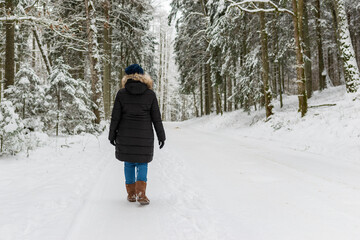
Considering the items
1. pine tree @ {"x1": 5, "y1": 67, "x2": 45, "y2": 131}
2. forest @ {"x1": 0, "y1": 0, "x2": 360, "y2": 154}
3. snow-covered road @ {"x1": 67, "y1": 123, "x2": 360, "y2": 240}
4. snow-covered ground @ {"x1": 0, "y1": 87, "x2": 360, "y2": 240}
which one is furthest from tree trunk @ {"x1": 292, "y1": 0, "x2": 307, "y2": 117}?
pine tree @ {"x1": 5, "y1": 67, "x2": 45, "y2": 131}

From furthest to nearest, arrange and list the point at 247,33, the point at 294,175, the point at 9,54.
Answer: the point at 247,33 < the point at 9,54 < the point at 294,175

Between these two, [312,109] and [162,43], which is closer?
[312,109]

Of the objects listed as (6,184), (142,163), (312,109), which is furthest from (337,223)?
(312,109)

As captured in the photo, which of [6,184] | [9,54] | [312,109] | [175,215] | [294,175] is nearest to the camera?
[175,215]

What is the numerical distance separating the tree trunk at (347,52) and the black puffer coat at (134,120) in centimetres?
1171

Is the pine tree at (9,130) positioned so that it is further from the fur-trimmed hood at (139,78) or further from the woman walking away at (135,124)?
the fur-trimmed hood at (139,78)

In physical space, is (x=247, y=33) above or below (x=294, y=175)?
above

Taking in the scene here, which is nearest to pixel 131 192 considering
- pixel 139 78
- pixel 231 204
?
pixel 231 204

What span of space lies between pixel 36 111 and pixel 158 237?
9126 millimetres

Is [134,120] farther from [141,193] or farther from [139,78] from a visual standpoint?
[141,193]

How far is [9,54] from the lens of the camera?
880 cm

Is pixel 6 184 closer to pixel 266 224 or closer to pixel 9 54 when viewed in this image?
pixel 266 224

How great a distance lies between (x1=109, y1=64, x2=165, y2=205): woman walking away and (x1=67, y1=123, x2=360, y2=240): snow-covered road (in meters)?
0.57

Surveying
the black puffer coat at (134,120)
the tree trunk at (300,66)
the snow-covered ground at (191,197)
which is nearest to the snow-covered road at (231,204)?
the snow-covered ground at (191,197)
